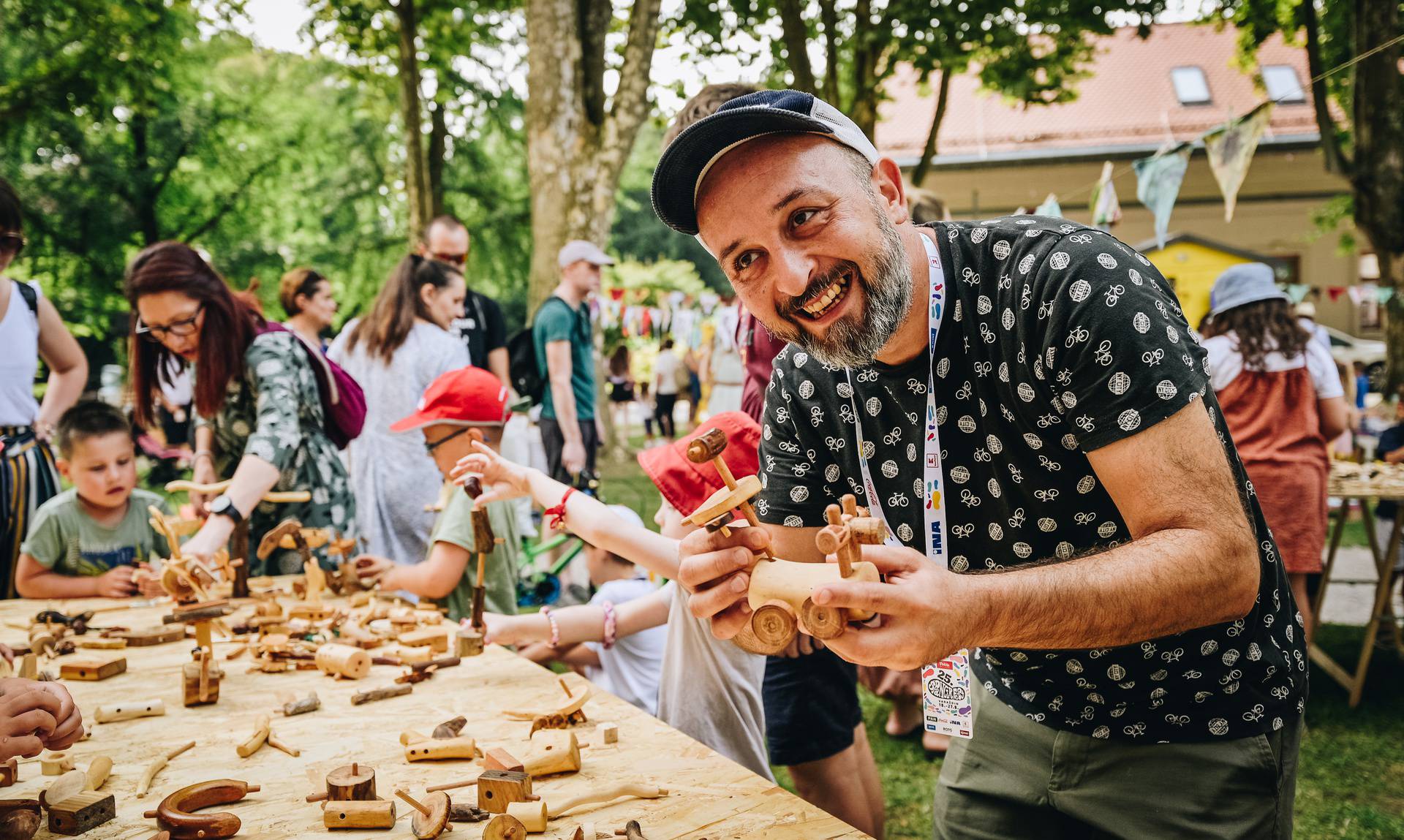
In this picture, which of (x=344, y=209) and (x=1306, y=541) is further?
(x=344, y=209)

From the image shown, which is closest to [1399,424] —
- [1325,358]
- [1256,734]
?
[1325,358]

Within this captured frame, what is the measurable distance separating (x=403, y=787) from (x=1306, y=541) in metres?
4.27

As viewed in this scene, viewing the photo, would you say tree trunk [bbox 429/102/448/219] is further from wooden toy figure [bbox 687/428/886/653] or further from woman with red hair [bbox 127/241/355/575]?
wooden toy figure [bbox 687/428/886/653]

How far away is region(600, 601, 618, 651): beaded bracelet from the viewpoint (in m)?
2.72

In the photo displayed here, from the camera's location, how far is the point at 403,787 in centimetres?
158

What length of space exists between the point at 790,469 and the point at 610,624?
45.0 inches

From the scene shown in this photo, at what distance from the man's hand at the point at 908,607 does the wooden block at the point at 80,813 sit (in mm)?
1158

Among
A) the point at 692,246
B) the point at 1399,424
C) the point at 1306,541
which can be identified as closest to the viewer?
the point at 1306,541

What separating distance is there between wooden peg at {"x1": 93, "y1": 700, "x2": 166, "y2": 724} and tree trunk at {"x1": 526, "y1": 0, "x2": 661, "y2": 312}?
6.19 m

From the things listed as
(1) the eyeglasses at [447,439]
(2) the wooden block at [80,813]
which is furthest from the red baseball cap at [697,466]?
(2) the wooden block at [80,813]

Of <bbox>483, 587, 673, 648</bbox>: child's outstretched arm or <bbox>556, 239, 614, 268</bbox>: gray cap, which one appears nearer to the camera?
<bbox>483, 587, 673, 648</bbox>: child's outstretched arm

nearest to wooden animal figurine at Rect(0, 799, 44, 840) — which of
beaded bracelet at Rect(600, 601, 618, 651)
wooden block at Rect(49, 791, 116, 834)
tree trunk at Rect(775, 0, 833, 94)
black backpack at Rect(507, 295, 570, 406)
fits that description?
wooden block at Rect(49, 791, 116, 834)

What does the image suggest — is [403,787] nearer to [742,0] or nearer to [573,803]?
[573,803]

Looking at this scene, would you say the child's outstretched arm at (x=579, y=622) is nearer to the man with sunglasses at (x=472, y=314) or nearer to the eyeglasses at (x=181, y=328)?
the eyeglasses at (x=181, y=328)
